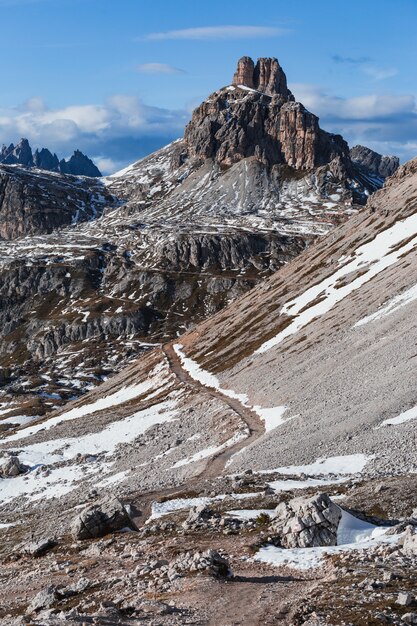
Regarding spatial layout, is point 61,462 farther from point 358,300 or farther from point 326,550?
point 326,550

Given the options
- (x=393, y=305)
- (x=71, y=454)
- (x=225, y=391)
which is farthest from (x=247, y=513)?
(x=225, y=391)

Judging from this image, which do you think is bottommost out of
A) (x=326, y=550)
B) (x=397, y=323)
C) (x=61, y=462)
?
(x=61, y=462)

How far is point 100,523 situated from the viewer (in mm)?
41344

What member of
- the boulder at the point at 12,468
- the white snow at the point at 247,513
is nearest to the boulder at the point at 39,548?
the white snow at the point at 247,513

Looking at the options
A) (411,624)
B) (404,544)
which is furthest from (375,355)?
(411,624)

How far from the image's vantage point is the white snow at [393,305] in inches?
3499

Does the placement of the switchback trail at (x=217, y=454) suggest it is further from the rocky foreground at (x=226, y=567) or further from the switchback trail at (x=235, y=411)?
the rocky foreground at (x=226, y=567)

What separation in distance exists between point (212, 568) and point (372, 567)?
6505 millimetres

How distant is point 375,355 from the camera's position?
244 feet

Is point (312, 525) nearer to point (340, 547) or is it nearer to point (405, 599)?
point (340, 547)

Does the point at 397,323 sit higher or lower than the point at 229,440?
higher

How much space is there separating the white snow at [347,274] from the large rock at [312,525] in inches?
3154

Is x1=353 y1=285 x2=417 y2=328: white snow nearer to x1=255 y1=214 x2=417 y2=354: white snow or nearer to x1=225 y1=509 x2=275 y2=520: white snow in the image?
x1=255 y1=214 x2=417 y2=354: white snow

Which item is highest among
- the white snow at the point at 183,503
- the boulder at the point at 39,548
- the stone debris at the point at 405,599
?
the stone debris at the point at 405,599
